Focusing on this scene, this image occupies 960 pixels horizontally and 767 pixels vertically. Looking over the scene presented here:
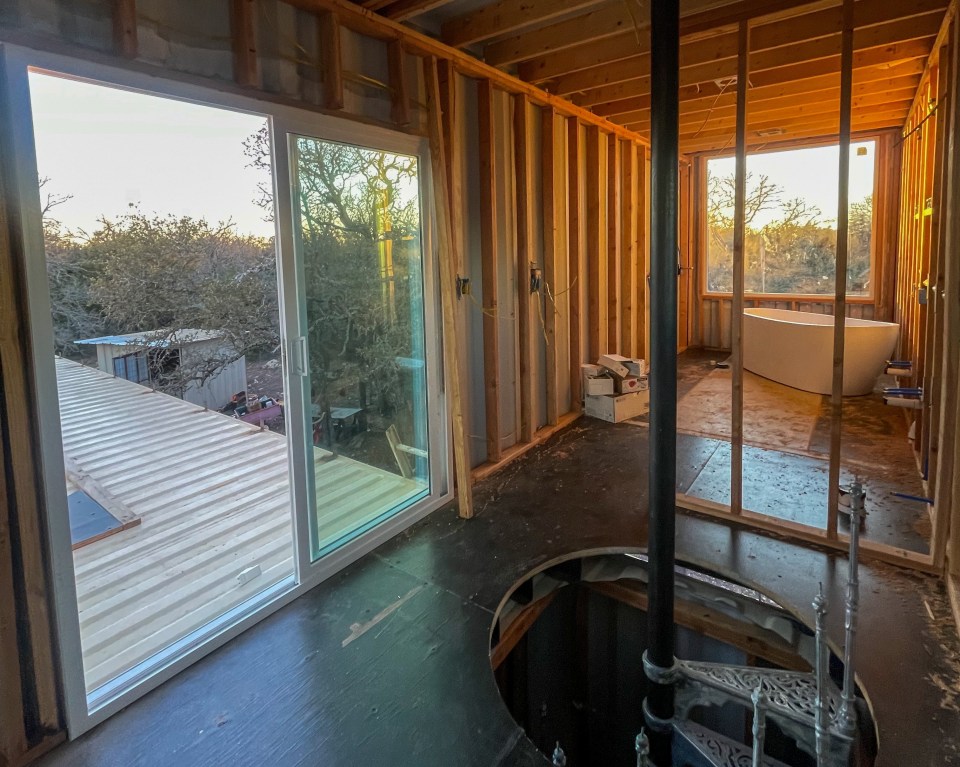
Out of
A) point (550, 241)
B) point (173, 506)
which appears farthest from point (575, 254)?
point (173, 506)

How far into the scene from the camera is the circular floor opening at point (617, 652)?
2535mm

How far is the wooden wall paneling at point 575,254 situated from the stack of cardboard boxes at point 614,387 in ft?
0.31

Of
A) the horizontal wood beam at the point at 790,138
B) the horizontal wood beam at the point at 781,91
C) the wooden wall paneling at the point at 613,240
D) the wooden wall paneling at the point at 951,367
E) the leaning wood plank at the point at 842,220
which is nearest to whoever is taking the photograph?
the wooden wall paneling at the point at 951,367

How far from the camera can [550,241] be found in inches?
190

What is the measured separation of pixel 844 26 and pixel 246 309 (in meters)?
4.82

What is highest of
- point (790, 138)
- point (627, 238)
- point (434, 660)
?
point (790, 138)

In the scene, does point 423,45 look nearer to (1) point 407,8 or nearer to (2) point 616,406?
(1) point 407,8

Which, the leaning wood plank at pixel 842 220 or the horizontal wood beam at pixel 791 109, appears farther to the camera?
the horizontal wood beam at pixel 791 109

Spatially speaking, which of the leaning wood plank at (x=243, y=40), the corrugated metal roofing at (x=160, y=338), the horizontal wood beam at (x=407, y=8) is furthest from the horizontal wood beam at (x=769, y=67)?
the corrugated metal roofing at (x=160, y=338)

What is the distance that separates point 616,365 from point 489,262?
192 cm

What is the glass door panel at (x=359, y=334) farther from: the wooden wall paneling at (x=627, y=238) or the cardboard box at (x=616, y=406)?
the wooden wall paneling at (x=627, y=238)

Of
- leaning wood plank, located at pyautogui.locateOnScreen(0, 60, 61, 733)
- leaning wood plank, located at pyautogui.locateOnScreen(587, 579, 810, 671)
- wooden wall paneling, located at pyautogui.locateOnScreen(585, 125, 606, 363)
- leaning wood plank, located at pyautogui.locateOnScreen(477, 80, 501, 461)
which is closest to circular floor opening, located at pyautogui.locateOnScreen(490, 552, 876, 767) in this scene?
leaning wood plank, located at pyautogui.locateOnScreen(587, 579, 810, 671)

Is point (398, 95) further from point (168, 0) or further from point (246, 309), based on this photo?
point (246, 309)

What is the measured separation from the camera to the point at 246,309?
18.0 ft
